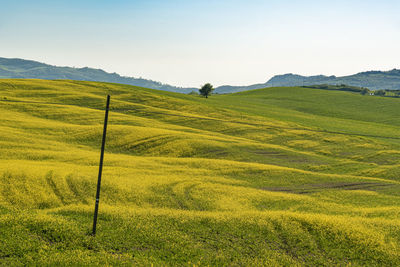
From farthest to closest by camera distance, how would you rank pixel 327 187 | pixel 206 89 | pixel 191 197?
pixel 206 89 < pixel 327 187 < pixel 191 197

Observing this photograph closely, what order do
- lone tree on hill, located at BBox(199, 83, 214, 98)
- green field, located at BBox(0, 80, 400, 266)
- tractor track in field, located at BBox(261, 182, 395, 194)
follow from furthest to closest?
lone tree on hill, located at BBox(199, 83, 214, 98)
tractor track in field, located at BBox(261, 182, 395, 194)
green field, located at BBox(0, 80, 400, 266)

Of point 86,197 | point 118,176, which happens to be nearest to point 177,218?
point 86,197

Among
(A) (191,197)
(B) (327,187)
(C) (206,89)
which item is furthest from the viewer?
(C) (206,89)

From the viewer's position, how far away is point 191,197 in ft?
68.5

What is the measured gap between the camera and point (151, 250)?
13.4 metres

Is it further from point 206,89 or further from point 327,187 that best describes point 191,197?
point 206,89

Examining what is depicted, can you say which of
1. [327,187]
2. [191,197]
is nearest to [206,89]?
[327,187]

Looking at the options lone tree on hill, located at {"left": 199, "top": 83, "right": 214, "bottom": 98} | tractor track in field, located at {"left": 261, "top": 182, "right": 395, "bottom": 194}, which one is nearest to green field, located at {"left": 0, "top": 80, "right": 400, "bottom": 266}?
tractor track in field, located at {"left": 261, "top": 182, "right": 395, "bottom": 194}

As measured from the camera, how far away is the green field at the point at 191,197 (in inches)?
530

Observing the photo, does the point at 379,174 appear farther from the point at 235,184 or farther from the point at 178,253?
the point at 178,253

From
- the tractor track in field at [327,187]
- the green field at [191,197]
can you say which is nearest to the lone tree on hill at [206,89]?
the green field at [191,197]

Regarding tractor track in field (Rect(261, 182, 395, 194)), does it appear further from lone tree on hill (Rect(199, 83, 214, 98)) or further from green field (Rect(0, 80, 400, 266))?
lone tree on hill (Rect(199, 83, 214, 98))

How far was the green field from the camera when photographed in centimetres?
1345

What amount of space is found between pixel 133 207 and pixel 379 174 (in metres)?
27.2
